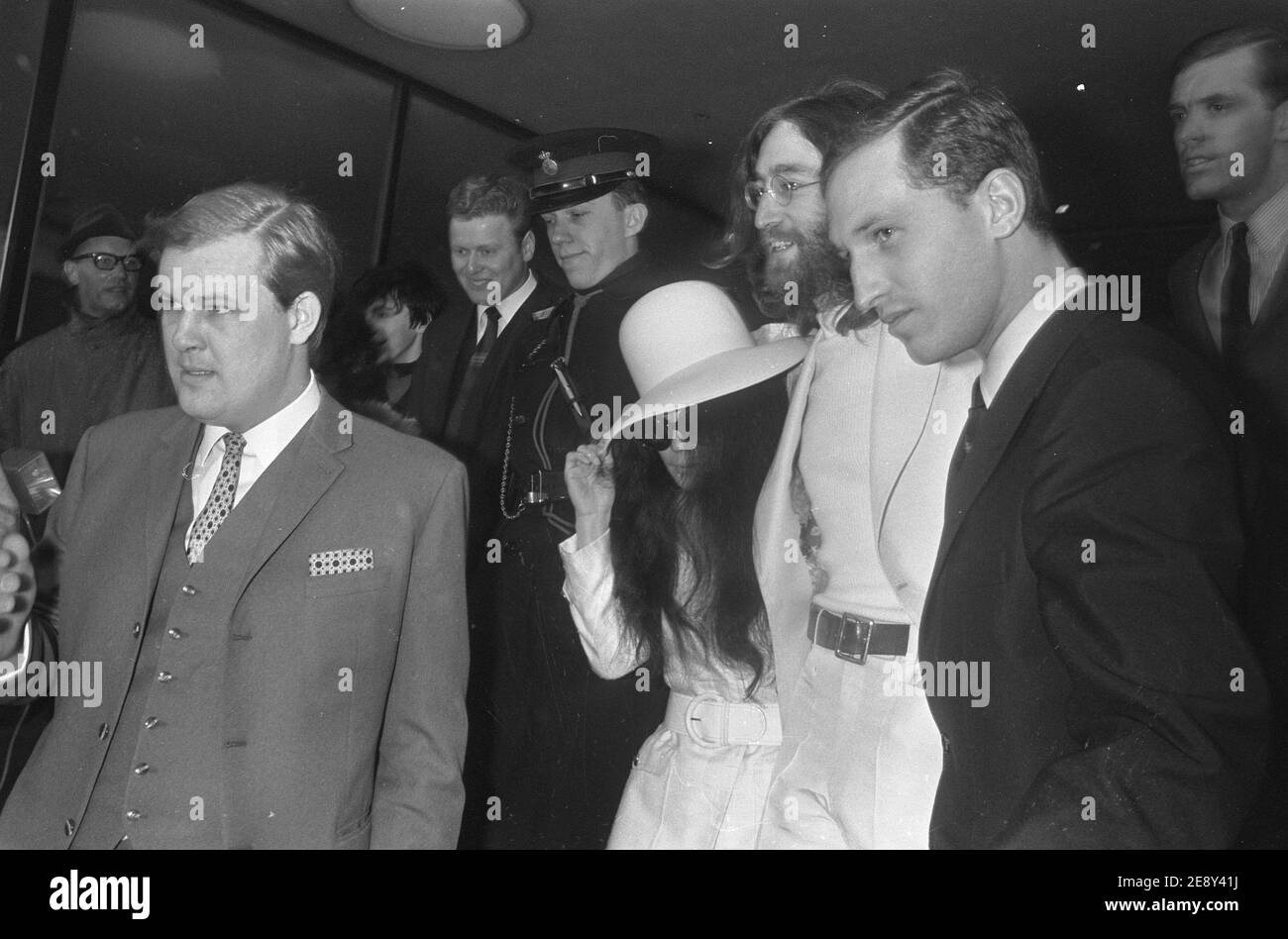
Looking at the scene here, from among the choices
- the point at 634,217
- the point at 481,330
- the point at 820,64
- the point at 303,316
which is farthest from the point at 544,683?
the point at 820,64

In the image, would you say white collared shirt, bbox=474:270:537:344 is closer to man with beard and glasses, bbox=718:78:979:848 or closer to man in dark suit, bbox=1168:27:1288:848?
man with beard and glasses, bbox=718:78:979:848

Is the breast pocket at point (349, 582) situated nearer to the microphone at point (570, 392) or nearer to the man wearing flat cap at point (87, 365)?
the microphone at point (570, 392)

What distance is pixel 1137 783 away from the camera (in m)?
1.48

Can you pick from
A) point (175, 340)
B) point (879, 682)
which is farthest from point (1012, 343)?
point (175, 340)

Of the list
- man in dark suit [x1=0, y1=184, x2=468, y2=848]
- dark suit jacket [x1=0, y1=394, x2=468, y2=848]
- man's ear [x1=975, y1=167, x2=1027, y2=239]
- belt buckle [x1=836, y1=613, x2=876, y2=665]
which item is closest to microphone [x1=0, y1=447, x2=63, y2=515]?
man in dark suit [x1=0, y1=184, x2=468, y2=848]

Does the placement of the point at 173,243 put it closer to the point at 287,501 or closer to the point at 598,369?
the point at 287,501

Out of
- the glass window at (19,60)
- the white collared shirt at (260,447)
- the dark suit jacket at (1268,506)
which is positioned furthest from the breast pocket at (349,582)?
the dark suit jacket at (1268,506)

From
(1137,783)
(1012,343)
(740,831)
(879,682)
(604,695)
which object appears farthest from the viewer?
(604,695)

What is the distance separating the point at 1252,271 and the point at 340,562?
1662 millimetres

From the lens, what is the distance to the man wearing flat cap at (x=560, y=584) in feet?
6.90

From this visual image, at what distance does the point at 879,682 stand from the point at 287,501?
1024 mm

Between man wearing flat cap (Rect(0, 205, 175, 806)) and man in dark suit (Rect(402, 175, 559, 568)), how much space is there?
58cm

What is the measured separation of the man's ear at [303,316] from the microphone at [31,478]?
61 cm

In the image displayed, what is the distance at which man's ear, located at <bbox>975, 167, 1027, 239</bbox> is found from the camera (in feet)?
5.78
